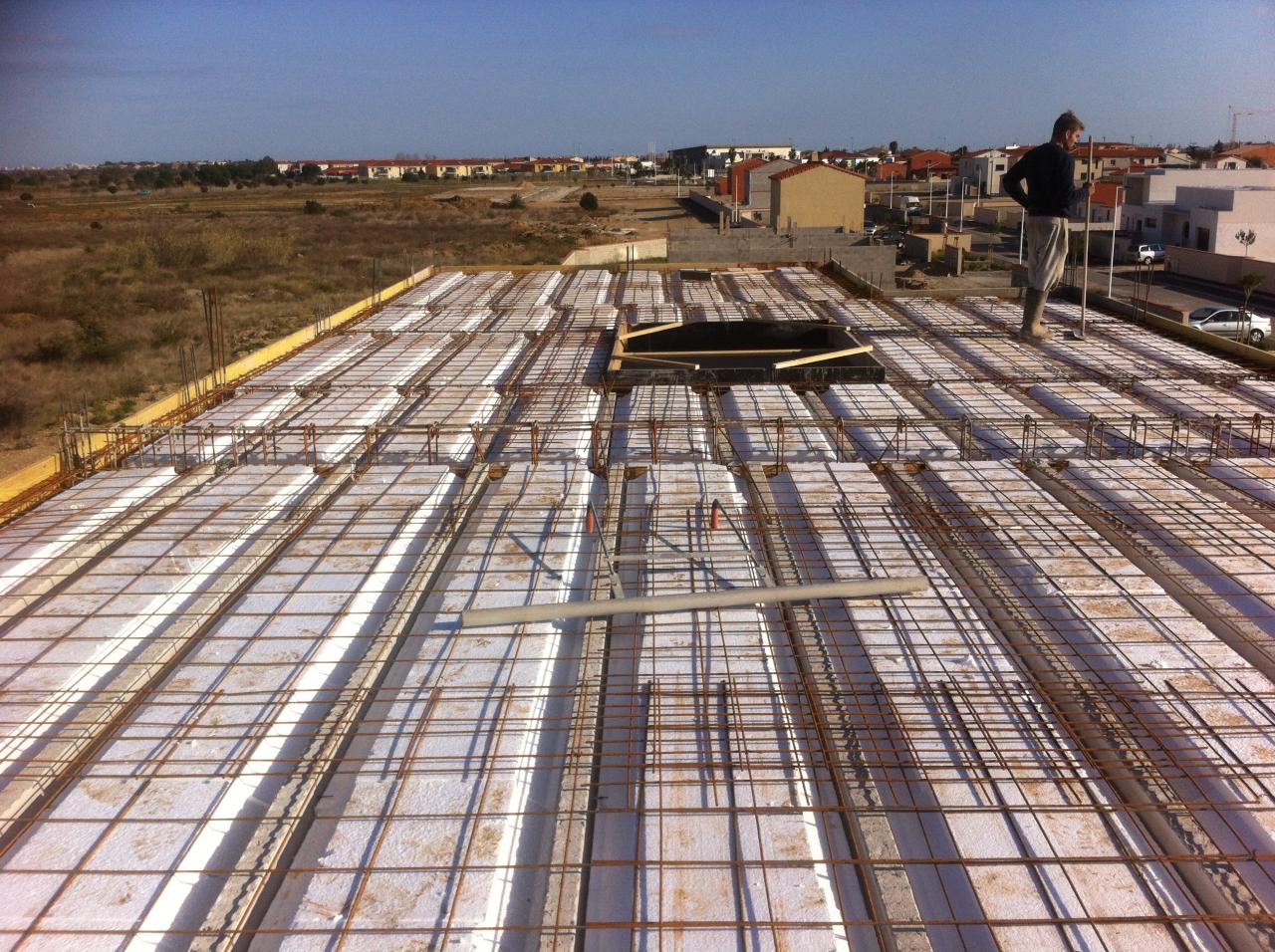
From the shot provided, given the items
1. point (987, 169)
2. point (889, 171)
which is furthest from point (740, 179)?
point (889, 171)

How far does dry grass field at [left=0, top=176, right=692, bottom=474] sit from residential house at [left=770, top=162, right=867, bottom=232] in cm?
878

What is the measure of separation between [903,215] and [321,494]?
56.7 metres

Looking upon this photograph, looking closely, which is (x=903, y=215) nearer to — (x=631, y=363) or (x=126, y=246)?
(x=126, y=246)

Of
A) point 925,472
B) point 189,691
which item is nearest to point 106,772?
point 189,691

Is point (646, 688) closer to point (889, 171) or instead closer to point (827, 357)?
point (827, 357)

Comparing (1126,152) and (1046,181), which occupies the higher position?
(1126,152)

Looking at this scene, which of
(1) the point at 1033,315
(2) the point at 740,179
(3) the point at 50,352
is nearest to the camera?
(1) the point at 1033,315

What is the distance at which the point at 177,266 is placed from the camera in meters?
37.5

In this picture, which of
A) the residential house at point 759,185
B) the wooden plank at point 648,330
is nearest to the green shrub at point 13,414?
A: the wooden plank at point 648,330

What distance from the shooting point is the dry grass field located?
2005 cm

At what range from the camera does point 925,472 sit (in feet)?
25.8

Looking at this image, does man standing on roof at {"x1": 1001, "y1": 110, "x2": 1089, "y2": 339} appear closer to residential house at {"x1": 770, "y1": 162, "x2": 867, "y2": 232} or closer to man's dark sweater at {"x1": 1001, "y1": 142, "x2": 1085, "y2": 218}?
man's dark sweater at {"x1": 1001, "y1": 142, "x2": 1085, "y2": 218}

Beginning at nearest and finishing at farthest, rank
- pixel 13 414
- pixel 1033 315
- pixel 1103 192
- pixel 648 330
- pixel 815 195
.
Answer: pixel 1033 315, pixel 648 330, pixel 13 414, pixel 815 195, pixel 1103 192

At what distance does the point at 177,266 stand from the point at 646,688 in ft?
125
